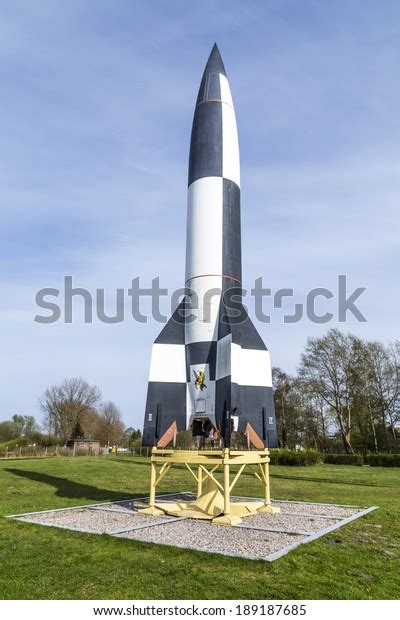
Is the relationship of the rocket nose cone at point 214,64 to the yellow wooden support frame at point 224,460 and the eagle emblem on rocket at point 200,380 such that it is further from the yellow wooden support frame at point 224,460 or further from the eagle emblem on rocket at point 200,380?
the yellow wooden support frame at point 224,460

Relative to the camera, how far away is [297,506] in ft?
45.4

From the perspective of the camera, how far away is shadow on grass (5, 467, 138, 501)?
15836mm

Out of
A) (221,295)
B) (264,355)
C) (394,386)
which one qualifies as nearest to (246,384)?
(264,355)

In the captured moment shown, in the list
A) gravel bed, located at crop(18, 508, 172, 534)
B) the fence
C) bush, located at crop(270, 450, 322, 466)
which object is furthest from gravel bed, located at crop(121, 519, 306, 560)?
the fence

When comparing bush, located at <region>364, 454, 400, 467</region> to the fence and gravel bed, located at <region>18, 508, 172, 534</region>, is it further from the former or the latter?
the fence

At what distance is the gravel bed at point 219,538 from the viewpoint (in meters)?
8.29

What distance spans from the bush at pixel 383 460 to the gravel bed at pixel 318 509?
72.5 ft

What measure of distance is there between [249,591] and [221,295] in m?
8.76

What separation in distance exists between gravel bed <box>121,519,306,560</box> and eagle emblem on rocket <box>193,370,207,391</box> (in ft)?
12.1

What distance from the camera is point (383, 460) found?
1339 inches

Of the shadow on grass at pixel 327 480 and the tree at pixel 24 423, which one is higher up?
the tree at pixel 24 423

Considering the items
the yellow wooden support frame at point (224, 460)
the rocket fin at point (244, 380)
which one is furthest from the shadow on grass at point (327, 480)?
the rocket fin at point (244, 380)

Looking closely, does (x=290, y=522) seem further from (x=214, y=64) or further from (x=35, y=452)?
(x=35, y=452)

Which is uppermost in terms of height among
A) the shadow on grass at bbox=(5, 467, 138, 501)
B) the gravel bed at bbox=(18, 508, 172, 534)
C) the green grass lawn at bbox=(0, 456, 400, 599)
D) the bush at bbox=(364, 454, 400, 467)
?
the bush at bbox=(364, 454, 400, 467)
